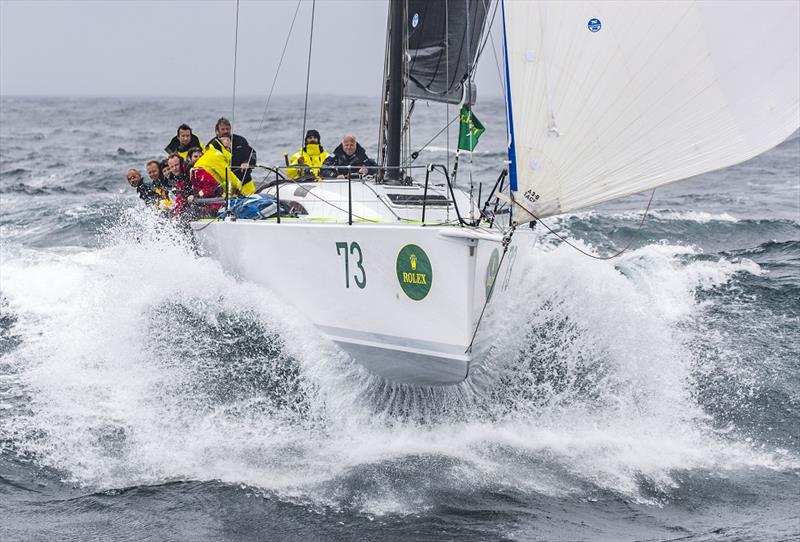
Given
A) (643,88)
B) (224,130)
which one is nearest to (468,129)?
(224,130)

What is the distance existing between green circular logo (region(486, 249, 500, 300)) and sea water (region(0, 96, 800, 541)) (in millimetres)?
895

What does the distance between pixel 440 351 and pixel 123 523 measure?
2329 millimetres

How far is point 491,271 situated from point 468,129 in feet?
6.86

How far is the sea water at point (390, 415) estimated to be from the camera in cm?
527

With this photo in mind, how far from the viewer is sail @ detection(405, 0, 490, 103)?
9.05 metres

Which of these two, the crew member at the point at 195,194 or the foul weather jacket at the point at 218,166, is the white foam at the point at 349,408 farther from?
the foul weather jacket at the point at 218,166

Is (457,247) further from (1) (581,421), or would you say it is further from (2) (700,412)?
(2) (700,412)

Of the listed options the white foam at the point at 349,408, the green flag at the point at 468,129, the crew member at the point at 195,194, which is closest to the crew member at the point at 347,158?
the crew member at the point at 195,194

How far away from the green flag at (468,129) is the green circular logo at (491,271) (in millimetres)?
1825

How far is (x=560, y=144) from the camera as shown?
5551 millimetres

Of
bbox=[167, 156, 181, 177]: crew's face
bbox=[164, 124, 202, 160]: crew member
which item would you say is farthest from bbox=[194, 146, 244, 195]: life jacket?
bbox=[164, 124, 202, 160]: crew member

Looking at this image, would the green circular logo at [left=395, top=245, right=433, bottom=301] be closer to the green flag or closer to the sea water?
the sea water

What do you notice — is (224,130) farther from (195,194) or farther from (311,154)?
(311,154)

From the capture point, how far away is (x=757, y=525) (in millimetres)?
5176
